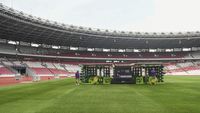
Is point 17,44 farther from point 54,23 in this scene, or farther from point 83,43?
point 83,43

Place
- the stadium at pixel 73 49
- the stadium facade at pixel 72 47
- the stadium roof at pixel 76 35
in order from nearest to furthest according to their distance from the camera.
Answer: the stadium at pixel 73 49 < the stadium roof at pixel 76 35 < the stadium facade at pixel 72 47

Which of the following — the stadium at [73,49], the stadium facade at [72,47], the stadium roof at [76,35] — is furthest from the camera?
the stadium facade at [72,47]

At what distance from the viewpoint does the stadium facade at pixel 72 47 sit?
77.8 meters

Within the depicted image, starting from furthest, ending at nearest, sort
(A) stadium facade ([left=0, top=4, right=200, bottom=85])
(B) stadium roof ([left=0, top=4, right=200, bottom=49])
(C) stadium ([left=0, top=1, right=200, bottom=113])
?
1. (A) stadium facade ([left=0, top=4, right=200, bottom=85])
2. (B) stadium roof ([left=0, top=4, right=200, bottom=49])
3. (C) stadium ([left=0, top=1, right=200, bottom=113])

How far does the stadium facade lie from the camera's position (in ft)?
255

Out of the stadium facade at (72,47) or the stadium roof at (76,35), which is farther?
the stadium facade at (72,47)

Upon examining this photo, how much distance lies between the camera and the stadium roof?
71512 millimetres

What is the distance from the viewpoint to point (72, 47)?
11488 cm

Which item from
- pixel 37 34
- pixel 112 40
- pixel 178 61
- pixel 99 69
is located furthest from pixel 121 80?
pixel 178 61

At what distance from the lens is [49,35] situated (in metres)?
91.0

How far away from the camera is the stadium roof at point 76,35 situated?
71.5m

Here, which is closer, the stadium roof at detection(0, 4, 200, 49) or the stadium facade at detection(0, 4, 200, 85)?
the stadium roof at detection(0, 4, 200, 49)

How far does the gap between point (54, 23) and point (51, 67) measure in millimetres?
18799

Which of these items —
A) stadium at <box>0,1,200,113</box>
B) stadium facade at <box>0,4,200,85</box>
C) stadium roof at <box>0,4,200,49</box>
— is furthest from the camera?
stadium facade at <box>0,4,200,85</box>
